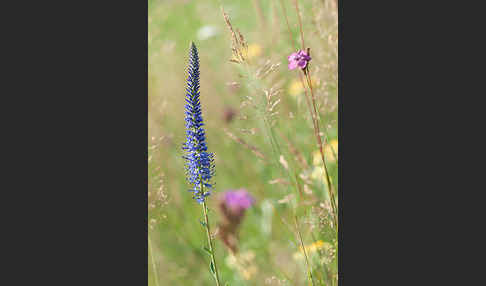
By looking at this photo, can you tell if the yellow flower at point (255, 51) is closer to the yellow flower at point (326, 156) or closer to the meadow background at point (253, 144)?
the meadow background at point (253, 144)

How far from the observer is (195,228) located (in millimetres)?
3225

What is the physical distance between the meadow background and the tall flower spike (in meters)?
0.32

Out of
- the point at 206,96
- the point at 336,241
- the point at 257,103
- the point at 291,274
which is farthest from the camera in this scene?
the point at 206,96

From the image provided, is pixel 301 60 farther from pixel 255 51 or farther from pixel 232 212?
pixel 255 51

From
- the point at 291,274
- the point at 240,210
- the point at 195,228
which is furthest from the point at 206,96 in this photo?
the point at 291,274

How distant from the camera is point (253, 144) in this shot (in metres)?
3.55

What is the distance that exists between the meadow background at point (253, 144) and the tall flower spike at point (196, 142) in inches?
12.5

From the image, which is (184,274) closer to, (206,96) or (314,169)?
(314,169)

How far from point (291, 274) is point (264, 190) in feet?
3.00

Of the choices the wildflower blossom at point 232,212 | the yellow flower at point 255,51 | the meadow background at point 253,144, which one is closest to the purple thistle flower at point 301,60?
the meadow background at point 253,144

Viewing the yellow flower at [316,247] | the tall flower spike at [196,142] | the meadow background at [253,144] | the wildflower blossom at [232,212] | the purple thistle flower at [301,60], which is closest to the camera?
the tall flower spike at [196,142]

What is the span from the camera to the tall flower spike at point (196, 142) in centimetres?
166

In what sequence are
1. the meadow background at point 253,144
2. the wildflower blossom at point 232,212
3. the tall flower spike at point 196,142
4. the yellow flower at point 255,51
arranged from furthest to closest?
the yellow flower at point 255,51 < the wildflower blossom at point 232,212 < the meadow background at point 253,144 < the tall flower spike at point 196,142

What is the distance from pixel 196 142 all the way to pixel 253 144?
1858 millimetres
